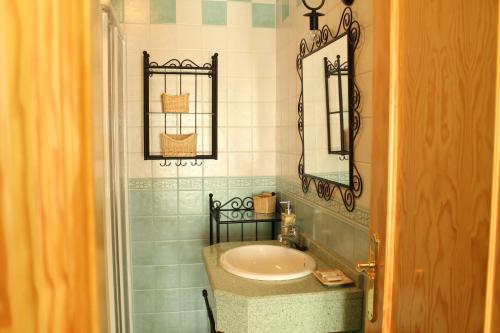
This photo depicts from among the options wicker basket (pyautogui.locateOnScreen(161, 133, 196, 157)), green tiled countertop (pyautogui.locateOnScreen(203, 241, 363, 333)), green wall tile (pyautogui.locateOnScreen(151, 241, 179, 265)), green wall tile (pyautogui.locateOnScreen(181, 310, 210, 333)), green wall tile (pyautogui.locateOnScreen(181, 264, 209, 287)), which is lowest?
green wall tile (pyautogui.locateOnScreen(181, 310, 210, 333))

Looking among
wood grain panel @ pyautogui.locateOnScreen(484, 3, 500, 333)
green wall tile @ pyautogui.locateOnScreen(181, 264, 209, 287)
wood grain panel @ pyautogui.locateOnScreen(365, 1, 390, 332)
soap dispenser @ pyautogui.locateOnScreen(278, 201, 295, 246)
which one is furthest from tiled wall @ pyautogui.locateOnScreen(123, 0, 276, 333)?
wood grain panel @ pyautogui.locateOnScreen(484, 3, 500, 333)

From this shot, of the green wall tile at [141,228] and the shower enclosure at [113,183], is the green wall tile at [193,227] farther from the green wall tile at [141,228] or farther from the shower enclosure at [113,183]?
the shower enclosure at [113,183]

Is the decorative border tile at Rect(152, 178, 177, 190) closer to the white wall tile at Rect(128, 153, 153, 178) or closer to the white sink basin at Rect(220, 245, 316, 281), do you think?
the white wall tile at Rect(128, 153, 153, 178)

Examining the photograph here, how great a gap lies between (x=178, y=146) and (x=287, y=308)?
4.40ft

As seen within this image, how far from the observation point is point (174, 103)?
235 centimetres

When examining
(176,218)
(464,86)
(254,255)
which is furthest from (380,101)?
(176,218)

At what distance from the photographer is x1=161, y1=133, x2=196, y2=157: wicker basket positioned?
236 centimetres

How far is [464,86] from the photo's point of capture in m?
0.67

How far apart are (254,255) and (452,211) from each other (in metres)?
1.29

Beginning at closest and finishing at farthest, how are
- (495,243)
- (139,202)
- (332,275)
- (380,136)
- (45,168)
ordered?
(45,168) < (495,243) < (380,136) < (332,275) < (139,202)

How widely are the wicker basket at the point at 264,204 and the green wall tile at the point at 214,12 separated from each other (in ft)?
3.64

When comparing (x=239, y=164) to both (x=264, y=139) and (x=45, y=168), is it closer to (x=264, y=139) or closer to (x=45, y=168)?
(x=264, y=139)

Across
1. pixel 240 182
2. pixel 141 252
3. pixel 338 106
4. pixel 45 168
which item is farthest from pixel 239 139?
pixel 45 168

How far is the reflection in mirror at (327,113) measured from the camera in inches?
59.9
